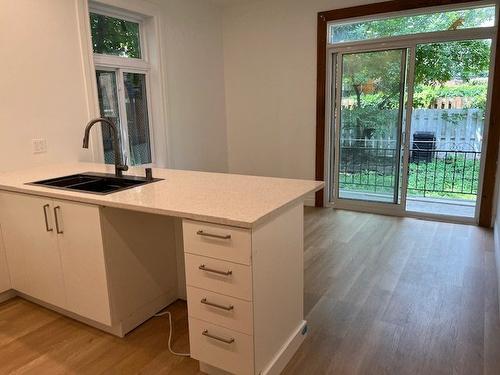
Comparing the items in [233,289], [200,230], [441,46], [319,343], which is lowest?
[319,343]

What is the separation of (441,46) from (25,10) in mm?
4178

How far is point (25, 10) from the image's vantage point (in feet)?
9.24

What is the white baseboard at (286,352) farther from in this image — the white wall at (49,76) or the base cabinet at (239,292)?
the white wall at (49,76)

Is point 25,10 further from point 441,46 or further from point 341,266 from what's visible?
point 441,46

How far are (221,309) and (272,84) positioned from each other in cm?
381

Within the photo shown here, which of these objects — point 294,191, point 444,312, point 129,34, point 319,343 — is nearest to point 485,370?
point 444,312

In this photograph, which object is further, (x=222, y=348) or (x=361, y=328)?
(x=361, y=328)

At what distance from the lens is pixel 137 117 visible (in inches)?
160

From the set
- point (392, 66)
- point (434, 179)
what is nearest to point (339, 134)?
point (392, 66)

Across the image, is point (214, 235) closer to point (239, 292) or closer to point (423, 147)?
point (239, 292)

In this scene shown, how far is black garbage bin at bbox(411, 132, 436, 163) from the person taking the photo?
197 inches

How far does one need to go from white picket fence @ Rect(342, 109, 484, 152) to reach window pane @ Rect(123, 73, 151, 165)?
2.49m

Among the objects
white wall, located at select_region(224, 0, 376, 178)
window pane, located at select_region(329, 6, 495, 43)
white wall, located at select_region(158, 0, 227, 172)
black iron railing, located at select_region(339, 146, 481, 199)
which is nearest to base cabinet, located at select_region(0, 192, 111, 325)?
white wall, located at select_region(158, 0, 227, 172)

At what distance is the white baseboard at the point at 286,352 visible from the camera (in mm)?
1785
